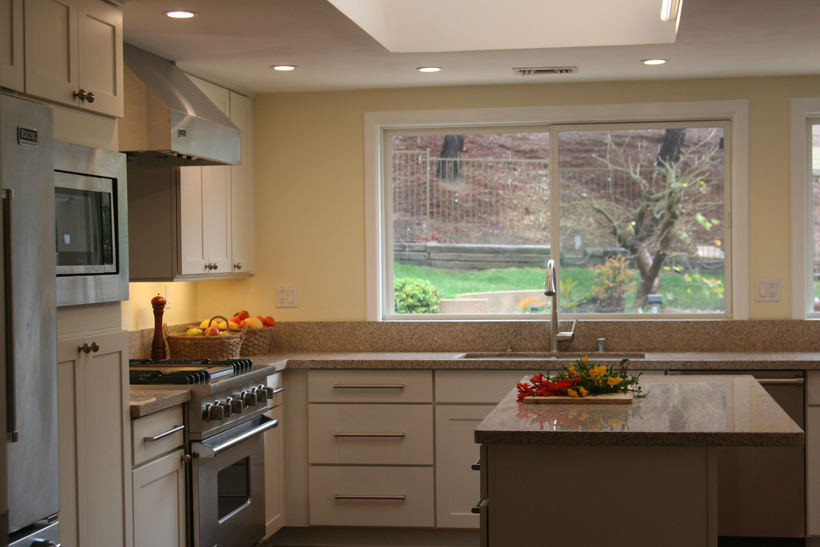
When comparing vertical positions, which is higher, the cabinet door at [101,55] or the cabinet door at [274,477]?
the cabinet door at [101,55]

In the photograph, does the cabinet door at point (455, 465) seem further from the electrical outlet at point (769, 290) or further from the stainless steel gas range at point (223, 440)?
the electrical outlet at point (769, 290)

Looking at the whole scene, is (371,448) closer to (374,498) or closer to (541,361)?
(374,498)

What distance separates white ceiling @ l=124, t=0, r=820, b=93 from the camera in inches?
108

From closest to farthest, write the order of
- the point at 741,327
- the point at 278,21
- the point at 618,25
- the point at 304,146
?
the point at 278,21, the point at 618,25, the point at 741,327, the point at 304,146

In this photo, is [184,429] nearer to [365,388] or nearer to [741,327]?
[365,388]

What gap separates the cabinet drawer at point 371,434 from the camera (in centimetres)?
365

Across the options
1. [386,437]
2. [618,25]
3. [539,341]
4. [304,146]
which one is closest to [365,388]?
[386,437]

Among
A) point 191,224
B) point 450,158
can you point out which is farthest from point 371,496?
point 450,158

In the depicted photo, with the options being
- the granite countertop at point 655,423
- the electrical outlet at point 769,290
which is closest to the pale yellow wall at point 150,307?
the granite countertop at point 655,423

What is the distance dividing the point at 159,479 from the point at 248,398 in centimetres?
55

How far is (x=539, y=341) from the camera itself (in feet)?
13.3

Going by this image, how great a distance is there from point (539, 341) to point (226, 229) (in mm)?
1623

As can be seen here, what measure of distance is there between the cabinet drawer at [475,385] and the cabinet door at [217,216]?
1.14m

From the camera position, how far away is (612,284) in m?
4.12
